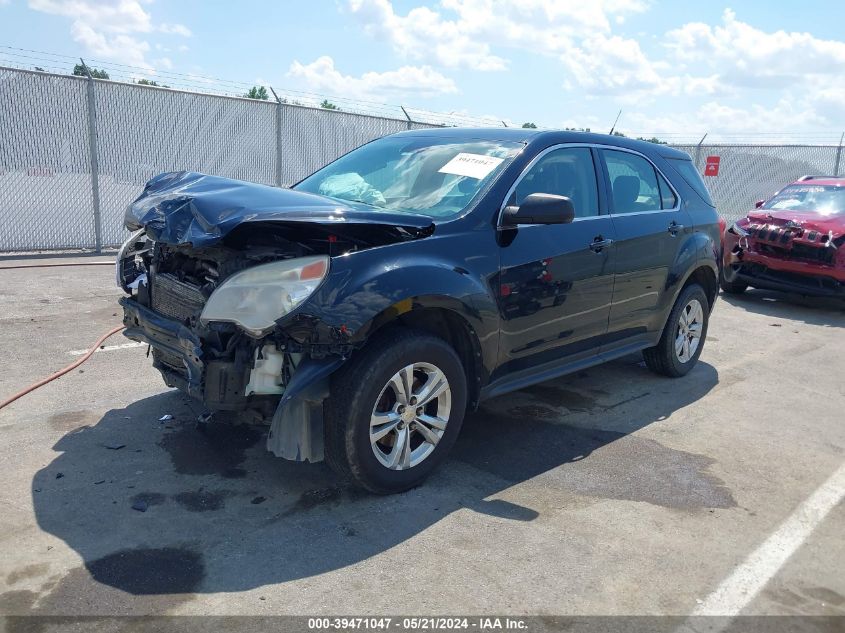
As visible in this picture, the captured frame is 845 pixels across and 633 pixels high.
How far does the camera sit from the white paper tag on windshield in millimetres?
4344

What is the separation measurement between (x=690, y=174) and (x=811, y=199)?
522 centimetres

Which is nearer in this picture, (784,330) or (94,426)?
(94,426)

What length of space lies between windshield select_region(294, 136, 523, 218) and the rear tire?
2306mm

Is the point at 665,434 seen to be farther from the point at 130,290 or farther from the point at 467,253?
the point at 130,290

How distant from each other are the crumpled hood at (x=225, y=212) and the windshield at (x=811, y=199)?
819cm

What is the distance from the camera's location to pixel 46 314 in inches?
281

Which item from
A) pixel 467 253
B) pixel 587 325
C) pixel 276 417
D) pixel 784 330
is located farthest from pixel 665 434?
A: pixel 784 330

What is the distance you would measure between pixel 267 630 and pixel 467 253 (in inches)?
82.4

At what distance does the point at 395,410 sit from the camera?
3.70m

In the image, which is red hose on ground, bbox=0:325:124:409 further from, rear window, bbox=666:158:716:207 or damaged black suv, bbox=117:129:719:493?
rear window, bbox=666:158:716:207

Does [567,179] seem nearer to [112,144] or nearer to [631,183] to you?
[631,183]

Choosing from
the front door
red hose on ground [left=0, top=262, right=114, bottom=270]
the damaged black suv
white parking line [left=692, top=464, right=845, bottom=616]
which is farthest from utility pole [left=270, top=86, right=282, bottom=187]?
white parking line [left=692, top=464, right=845, bottom=616]

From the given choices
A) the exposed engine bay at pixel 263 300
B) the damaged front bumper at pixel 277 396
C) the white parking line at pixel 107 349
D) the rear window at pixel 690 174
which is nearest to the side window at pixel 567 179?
the exposed engine bay at pixel 263 300

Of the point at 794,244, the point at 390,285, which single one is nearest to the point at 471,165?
the point at 390,285
